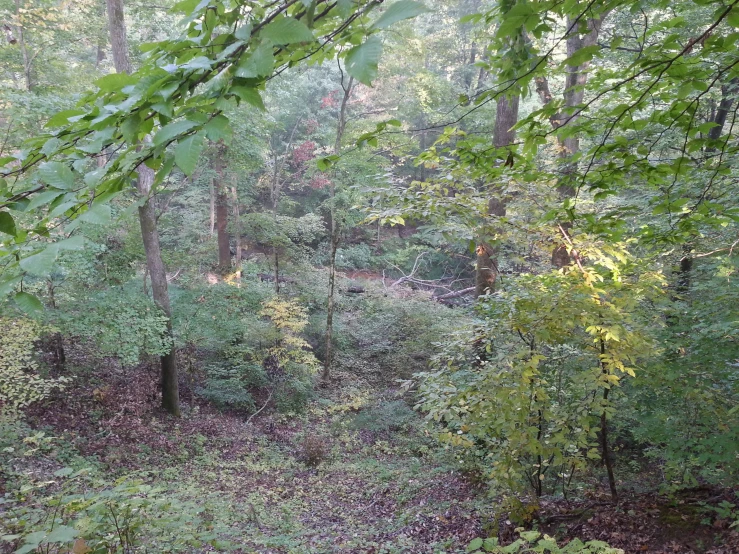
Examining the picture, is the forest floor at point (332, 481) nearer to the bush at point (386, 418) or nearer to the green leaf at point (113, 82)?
the bush at point (386, 418)

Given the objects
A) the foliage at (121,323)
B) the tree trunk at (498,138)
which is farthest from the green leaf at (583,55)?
the foliage at (121,323)

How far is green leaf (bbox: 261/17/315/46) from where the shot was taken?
2.88 ft

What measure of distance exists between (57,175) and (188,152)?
36 cm

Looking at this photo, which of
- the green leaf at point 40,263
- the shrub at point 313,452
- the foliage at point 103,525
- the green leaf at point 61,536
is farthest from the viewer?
the shrub at point 313,452

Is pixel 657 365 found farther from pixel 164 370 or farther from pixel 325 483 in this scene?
pixel 164 370

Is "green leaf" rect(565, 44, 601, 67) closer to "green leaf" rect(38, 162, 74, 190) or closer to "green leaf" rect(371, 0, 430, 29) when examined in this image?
"green leaf" rect(371, 0, 430, 29)

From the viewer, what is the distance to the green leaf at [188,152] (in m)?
0.86

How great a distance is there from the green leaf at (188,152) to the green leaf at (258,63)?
162 mm

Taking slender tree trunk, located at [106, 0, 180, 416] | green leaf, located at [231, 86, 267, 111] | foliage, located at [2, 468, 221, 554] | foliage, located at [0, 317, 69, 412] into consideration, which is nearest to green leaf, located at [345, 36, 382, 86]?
green leaf, located at [231, 86, 267, 111]

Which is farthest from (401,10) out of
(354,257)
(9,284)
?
(354,257)

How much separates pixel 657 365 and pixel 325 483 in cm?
504

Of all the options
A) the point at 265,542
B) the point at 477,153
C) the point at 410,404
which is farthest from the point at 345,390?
the point at 477,153

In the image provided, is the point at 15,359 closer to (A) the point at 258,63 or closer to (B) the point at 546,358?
(B) the point at 546,358

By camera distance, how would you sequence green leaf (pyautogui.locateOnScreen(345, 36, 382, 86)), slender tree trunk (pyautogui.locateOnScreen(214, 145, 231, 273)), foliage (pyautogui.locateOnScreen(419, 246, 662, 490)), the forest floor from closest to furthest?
green leaf (pyautogui.locateOnScreen(345, 36, 382, 86)) < foliage (pyautogui.locateOnScreen(419, 246, 662, 490)) < the forest floor < slender tree trunk (pyautogui.locateOnScreen(214, 145, 231, 273))
